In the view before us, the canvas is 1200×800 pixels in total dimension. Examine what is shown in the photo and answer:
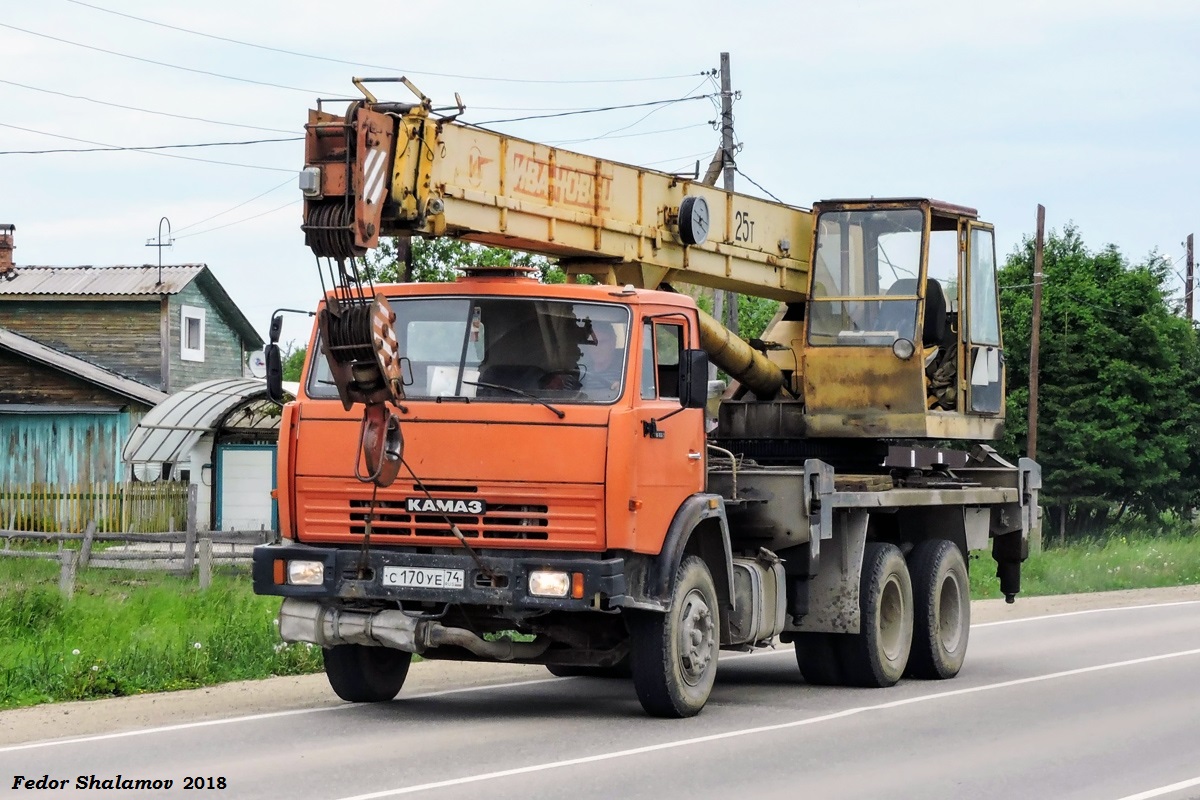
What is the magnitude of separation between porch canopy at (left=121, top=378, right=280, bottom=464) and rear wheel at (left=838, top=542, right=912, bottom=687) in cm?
1927

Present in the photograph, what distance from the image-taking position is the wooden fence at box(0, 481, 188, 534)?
100 feet

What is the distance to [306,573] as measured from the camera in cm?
1131

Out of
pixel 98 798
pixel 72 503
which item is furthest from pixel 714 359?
pixel 72 503

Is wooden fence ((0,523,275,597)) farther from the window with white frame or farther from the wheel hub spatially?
the window with white frame

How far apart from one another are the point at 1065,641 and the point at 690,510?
8636mm

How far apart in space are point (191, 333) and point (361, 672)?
32.7m

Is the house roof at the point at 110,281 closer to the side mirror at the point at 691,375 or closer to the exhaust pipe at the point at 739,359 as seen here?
the exhaust pipe at the point at 739,359

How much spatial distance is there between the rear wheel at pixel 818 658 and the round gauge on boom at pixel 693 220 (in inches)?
134

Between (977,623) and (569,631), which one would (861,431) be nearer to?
(569,631)

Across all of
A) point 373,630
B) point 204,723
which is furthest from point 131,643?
point 373,630

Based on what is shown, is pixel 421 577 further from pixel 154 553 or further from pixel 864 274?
pixel 154 553

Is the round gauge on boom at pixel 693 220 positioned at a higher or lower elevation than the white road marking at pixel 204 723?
higher

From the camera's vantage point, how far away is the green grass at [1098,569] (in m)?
28.2

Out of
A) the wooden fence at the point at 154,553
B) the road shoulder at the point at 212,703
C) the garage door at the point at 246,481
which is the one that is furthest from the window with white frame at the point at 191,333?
the road shoulder at the point at 212,703
